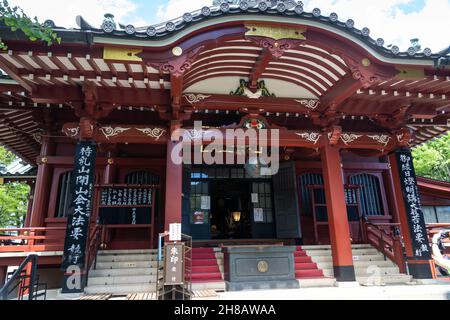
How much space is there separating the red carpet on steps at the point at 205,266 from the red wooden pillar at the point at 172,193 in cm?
160

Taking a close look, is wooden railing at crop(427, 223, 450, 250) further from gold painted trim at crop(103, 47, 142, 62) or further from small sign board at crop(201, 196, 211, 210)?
gold painted trim at crop(103, 47, 142, 62)

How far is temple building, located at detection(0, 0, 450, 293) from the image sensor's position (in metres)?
6.14

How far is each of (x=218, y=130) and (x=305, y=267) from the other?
420 cm

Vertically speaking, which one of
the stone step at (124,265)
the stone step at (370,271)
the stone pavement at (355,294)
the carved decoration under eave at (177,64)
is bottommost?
the stone pavement at (355,294)

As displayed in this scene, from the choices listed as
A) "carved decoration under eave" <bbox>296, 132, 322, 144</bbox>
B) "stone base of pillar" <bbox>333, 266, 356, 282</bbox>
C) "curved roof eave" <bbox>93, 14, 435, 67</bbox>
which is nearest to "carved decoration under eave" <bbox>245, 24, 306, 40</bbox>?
"curved roof eave" <bbox>93, 14, 435, 67</bbox>

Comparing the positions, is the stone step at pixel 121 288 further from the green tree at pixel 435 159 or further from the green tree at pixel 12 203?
the green tree at pixel 435 159

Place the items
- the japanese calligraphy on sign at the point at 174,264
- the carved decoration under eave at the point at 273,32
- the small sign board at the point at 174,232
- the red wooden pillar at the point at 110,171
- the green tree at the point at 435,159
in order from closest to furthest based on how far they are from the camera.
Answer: the japanese calligraphy on sign at the point at 174,264 < the carved decoration under eave at the point at 273,32 < the small sign board at the point at 174,232 < the red wooden pillar at the point at 110,171 < the green tree at the point at 435,159

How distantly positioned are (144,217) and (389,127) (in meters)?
7.47

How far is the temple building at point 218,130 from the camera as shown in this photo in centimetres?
614

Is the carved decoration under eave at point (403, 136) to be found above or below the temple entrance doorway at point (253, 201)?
above

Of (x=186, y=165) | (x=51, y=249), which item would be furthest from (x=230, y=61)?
(x=51, y=249)

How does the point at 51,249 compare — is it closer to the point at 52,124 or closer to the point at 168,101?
the point at 52,124

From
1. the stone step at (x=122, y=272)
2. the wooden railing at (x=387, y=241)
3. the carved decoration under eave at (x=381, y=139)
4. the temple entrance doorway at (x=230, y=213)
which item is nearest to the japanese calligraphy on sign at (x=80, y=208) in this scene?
the stone step at (x=122, y=272)

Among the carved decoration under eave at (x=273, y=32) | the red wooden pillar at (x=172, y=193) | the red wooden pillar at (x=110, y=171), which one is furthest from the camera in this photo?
the red wooden pillar at (x=110, y=171)
